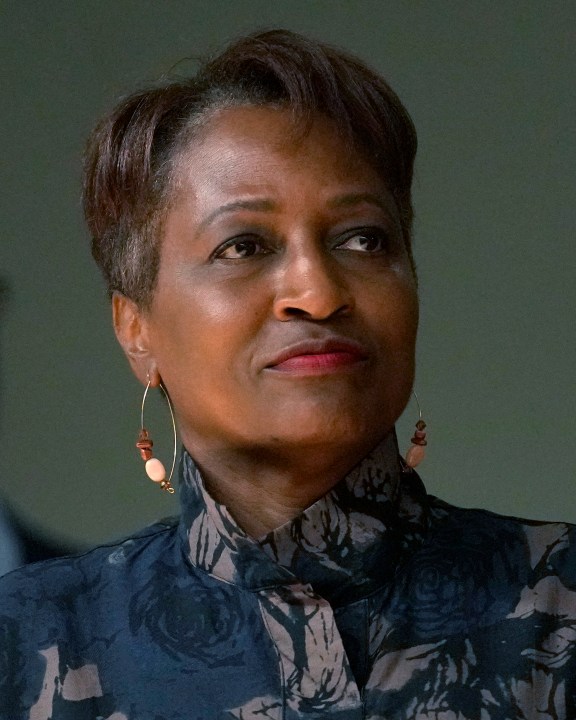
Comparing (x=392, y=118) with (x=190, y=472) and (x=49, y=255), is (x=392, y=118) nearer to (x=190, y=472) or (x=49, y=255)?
(x=190, y=472)

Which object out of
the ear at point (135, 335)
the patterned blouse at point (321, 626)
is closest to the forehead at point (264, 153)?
the ear at point (135, 335)

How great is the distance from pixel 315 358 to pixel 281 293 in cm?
6

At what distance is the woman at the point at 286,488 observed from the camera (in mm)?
1171

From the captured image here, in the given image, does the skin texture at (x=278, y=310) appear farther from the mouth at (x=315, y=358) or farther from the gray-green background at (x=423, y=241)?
the gray-green background at (x=423, y=241)

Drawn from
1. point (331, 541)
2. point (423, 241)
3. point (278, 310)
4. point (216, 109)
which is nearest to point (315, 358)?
point (278, 310)

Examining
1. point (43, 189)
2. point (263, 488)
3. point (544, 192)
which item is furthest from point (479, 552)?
point (43, 189)

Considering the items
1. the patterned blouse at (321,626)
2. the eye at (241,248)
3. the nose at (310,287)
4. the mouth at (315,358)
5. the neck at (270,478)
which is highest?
the eye at (241,248)

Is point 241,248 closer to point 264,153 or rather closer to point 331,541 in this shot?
point 264,153

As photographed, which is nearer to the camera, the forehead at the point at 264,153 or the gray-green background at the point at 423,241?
the forehead at the point at 264,153

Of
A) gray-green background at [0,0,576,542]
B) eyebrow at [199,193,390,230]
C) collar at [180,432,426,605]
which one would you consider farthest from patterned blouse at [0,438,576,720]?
gray-green background at [0,0,576,542]

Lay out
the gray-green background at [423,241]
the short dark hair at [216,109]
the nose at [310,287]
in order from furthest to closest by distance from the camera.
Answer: the gray-green background at [423,241] → the short dark hair at [216,109] → the nose at [310,287]

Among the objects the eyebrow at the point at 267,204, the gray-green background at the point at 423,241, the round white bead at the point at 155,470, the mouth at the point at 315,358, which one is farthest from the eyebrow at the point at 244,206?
the gray-green background at the point at 423,241

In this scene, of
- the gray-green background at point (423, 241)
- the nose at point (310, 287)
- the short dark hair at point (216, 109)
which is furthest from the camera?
the gray-green background at point (423, 241)

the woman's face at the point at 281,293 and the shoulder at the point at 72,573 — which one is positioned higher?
the woman's face at the point at 281,293
